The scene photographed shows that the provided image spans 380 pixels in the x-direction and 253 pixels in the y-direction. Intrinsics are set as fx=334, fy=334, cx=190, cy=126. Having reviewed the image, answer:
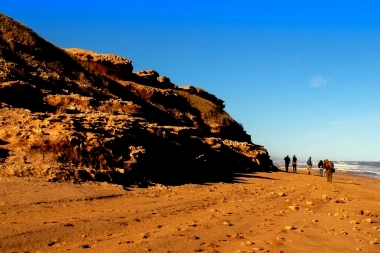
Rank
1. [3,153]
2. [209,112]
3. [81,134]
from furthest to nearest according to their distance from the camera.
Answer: [209,112]
[81,134]
[3,153]

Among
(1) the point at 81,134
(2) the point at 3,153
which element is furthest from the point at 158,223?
(1) the point at 81,134

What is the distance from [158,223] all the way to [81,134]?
782 centimetres

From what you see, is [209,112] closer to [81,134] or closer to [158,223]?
[81,134]

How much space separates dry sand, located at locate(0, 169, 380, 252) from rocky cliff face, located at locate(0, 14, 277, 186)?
166 centimetres

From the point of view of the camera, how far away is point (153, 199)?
12.5 metres

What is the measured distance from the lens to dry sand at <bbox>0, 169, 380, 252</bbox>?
7109 millimetres

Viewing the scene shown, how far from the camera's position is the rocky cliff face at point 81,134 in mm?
13766

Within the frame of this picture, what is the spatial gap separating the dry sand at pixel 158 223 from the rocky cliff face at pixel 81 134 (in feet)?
5.44

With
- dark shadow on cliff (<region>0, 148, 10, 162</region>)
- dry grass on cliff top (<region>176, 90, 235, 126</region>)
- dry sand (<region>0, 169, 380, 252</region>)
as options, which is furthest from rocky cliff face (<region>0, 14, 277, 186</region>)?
dry grass on cliff top (<region>176, 90, 235, 126</region>)

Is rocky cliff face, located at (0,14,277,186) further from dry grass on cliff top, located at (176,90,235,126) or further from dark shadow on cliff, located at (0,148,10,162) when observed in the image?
dry grass on cliff top, located at (176,90,235,126)

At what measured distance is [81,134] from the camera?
15328 millimetres

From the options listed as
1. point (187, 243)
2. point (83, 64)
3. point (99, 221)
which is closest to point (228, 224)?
point (187, 243)

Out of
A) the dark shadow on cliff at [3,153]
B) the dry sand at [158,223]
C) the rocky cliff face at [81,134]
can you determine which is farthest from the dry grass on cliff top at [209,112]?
the dark shadow on cliff at [3,153]

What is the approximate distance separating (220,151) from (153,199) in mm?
17222
